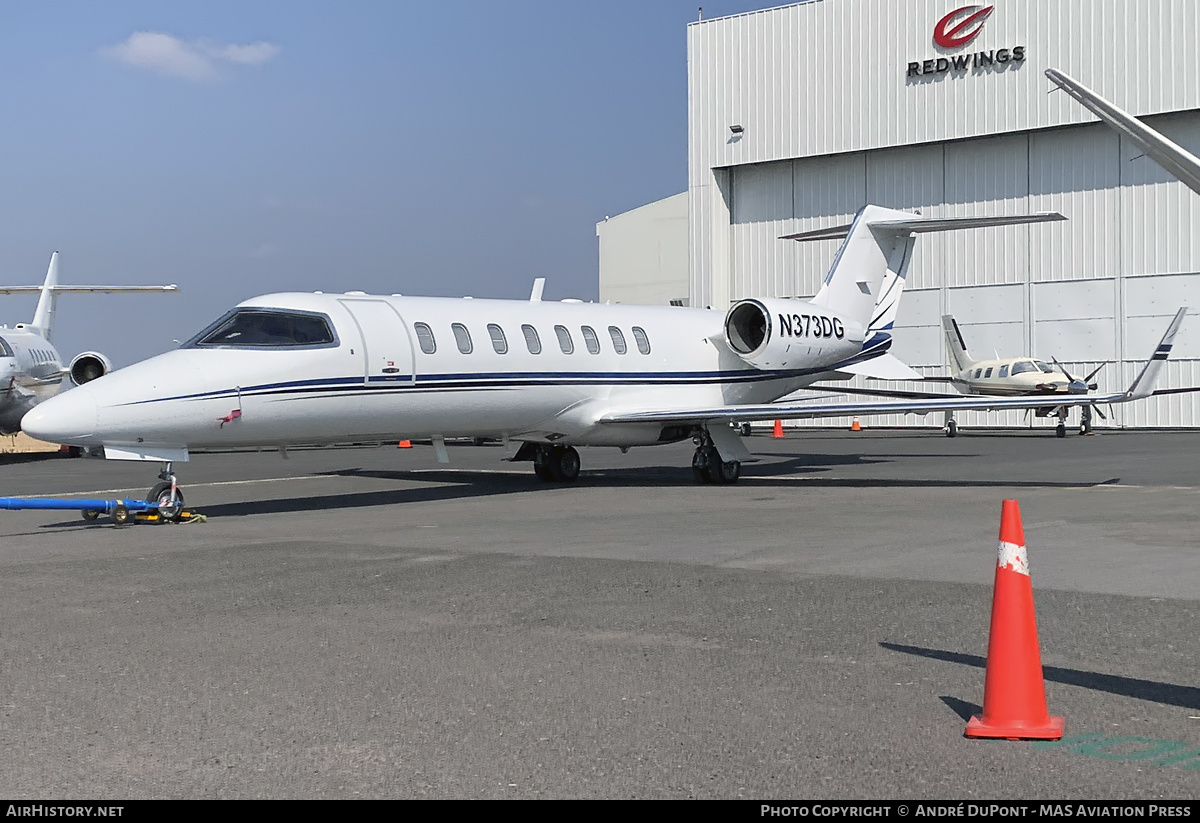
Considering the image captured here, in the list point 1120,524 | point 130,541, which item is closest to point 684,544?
point 1120,524

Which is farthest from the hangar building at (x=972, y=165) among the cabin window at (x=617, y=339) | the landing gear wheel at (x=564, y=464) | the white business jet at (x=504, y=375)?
the landing gear wheel at (x=564, y=464)

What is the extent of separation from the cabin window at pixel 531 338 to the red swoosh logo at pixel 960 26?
25525 millimetres

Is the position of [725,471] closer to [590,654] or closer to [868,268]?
[868,268]

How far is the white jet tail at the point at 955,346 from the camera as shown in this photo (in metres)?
38.8

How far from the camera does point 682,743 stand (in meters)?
4.68

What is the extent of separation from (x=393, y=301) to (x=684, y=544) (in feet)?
21.5

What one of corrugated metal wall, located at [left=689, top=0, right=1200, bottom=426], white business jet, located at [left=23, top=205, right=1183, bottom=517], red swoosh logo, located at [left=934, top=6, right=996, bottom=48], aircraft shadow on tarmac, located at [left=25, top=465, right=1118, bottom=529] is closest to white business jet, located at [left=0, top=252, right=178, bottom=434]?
aircraft shadow on tarmac, located at [left=25, top=465, right=1118, bottom=529]

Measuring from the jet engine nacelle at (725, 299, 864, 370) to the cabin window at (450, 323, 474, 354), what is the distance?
500 cm

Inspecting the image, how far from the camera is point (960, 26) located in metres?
38.0

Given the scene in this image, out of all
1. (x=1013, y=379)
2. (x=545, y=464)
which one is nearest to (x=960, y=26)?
(x=1013, y=379)

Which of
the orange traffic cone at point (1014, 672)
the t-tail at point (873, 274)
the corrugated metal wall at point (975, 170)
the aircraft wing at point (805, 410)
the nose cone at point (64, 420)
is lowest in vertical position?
the orange traffic cone at point (1014, 672)

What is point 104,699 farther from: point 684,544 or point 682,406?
point 682,406

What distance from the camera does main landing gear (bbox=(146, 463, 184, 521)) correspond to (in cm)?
1310

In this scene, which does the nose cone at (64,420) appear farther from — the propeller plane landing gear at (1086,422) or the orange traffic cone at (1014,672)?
the propeller plane landing gear at (1086,422)
